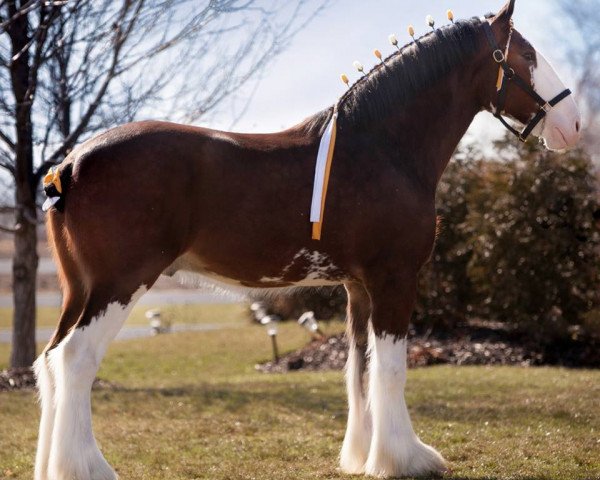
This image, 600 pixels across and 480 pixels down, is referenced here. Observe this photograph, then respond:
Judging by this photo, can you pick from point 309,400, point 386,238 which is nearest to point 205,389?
point 309,400

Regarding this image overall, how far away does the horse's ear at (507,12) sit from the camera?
5266mm

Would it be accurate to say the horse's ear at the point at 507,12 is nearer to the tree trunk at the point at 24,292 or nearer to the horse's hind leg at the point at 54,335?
the horse's hind leg at the point at 54,335

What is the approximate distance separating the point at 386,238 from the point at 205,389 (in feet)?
15.6

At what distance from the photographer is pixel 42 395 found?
15.7 ft

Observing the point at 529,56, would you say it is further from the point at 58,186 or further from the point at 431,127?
the point at 58,186

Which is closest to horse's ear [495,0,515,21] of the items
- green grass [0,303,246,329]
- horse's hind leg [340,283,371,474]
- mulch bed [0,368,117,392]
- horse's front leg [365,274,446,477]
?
horse's front leg [365,274,446,477]

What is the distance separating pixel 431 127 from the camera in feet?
17.3

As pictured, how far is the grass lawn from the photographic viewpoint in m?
5.41

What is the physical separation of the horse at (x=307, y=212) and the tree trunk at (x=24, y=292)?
17.8 feet

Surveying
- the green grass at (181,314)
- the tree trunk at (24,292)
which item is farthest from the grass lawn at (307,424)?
the green grass at (181,314)

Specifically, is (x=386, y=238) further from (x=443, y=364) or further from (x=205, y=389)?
(x=443, y=364)

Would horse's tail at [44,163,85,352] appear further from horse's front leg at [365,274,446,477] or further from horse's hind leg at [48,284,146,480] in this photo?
horse's front leg at [365,274,446,477]

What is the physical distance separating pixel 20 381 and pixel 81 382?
18.4 feet

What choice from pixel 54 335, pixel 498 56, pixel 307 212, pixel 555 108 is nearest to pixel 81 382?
pixel 54 335
